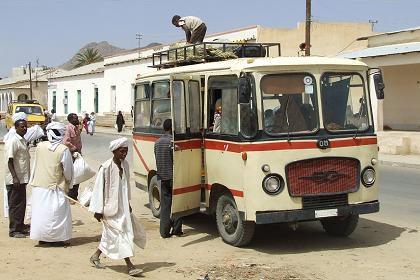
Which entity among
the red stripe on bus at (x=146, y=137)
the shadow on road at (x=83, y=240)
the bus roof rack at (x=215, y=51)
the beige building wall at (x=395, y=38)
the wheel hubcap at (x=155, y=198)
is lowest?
the shadow on road at (x=83, y=240)

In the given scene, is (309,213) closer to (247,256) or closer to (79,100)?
(247,256)

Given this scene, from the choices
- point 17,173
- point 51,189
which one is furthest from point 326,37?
point 51,189

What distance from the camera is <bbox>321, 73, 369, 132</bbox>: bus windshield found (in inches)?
303

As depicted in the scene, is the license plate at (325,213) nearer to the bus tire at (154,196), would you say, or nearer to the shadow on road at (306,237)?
the shadow on road at (306,237)

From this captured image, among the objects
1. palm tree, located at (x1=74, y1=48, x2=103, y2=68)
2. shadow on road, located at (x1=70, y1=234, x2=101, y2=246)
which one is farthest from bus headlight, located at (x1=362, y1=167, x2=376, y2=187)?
palm tree, located at (x1=74, y1=48, x2=103, y2=68)

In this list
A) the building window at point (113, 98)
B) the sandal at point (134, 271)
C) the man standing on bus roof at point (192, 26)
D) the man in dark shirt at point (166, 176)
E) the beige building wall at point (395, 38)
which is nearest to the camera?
the sandal at point (134, 271)

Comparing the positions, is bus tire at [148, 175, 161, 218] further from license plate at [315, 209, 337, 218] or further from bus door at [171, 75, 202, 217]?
license plate at [315, 209, 337, 218]

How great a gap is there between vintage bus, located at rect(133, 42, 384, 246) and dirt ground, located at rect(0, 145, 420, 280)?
0.42m

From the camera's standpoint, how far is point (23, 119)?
27.5 ft

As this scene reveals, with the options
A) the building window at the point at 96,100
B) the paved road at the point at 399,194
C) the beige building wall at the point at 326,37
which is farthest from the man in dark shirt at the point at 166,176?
the building window at the point at 96,100

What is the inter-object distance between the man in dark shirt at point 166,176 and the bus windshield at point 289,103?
64.7 inches

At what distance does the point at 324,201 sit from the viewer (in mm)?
7570

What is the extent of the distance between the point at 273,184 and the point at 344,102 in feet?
4.91

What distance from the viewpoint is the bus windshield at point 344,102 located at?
25.2 feet
